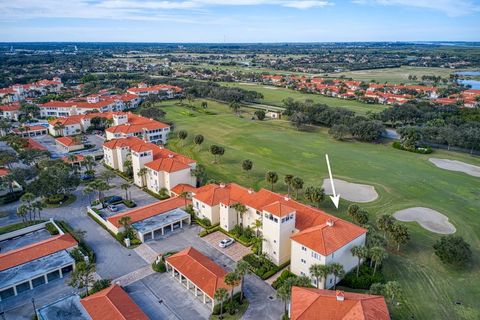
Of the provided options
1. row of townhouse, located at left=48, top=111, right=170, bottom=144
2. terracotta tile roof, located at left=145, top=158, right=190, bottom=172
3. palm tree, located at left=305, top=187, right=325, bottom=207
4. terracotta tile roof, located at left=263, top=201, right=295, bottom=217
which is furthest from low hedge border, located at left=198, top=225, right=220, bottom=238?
row of townhouse, located at left=48, top=111, right=170, bottom=144

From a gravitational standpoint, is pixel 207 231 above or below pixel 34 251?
below

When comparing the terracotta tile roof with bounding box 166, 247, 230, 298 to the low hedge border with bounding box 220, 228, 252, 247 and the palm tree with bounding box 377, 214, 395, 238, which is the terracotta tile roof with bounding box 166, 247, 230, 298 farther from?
the palm tree with bounding box 377, 214, 395, 238

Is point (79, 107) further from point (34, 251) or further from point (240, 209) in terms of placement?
point (240, 209)

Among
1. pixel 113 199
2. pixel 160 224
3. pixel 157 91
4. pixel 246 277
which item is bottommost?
pixel 246 277

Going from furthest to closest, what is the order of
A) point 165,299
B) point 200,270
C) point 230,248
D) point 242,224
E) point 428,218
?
point 428,218, point 242,224, point 230,248, point 200,270, point 165,299

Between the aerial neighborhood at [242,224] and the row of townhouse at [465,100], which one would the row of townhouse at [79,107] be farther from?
the row of townhouse at [465,100]

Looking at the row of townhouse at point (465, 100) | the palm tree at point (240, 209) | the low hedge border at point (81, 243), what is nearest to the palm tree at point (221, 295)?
the palm tree at point (240, 209)

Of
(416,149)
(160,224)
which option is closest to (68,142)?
(160,224)
